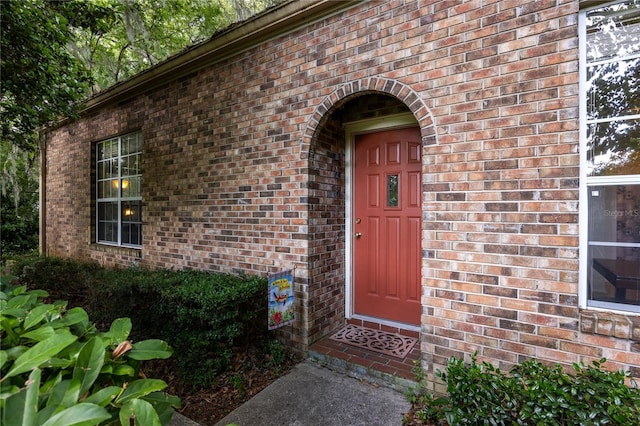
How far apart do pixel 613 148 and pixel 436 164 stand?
1066 millimetres

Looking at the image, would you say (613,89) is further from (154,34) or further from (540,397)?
(154,34)

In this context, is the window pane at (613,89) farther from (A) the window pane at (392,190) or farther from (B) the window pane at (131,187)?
(B) the window pane at (131,187)

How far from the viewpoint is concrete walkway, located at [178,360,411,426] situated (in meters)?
2.25

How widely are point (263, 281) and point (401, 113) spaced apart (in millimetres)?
2179

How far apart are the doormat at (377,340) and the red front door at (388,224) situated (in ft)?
0.76

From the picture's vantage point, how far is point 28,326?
118 cm

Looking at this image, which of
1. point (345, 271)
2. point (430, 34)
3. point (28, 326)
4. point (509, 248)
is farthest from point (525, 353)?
point (28, 326)

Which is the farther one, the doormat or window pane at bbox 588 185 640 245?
the doormat

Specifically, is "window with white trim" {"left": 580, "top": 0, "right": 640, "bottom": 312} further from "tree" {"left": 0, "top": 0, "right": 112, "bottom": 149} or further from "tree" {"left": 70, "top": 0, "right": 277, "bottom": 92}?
"tree" {"left": 70, "top": 0, "right": 277, "bottom": 92}

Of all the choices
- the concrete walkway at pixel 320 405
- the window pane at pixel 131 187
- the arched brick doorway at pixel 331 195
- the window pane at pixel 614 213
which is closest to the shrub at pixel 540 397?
A: the concrete walkway at pixel 320 405

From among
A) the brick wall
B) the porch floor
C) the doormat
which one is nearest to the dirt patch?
the porch floor

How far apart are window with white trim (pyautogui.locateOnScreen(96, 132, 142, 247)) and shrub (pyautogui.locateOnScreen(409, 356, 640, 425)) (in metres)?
4.89

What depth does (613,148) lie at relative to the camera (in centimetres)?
203

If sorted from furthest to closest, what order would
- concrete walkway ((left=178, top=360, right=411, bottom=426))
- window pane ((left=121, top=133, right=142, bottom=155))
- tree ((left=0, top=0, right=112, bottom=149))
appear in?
1. window pane ((left=121, top=133, right=142, bottom=155))
2. tree ((left=0, top=0, right=112, bottom=149))
3. concrete walkway ((left=178, top=360, right=411, bottom=426))
